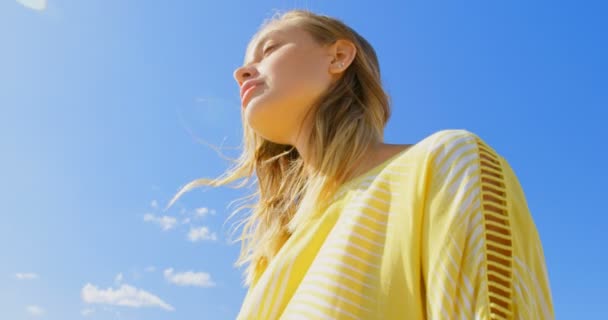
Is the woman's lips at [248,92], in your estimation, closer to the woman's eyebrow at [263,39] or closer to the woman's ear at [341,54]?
the woman's eyebrow at [263,39]

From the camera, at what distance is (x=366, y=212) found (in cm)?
195

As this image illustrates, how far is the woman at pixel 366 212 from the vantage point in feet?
5.30

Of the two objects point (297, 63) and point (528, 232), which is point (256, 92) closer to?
point (297, 63)

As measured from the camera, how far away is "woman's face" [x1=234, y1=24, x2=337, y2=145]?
8.58 feet

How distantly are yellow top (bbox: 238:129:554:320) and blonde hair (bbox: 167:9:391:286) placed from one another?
1.14ft

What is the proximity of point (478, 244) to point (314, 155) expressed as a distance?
3.76ft

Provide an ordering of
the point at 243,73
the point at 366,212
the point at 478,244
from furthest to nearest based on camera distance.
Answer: the point at 243,73
the point at 366,212
the point at 478,244

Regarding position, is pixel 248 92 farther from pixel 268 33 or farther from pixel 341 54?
pixel 341 54

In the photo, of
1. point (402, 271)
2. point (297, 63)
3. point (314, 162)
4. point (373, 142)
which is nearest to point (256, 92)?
point (297, 63)

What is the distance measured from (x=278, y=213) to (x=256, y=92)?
25.9 inches

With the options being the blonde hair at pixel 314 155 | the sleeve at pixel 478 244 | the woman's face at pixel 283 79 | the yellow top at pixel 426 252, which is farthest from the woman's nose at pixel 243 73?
the sleeve at pixel 478 244

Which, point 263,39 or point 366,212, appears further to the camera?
point 263,39

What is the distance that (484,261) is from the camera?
5.21 ft

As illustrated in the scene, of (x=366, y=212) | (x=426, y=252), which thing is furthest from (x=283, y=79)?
(x=426, y=252)
